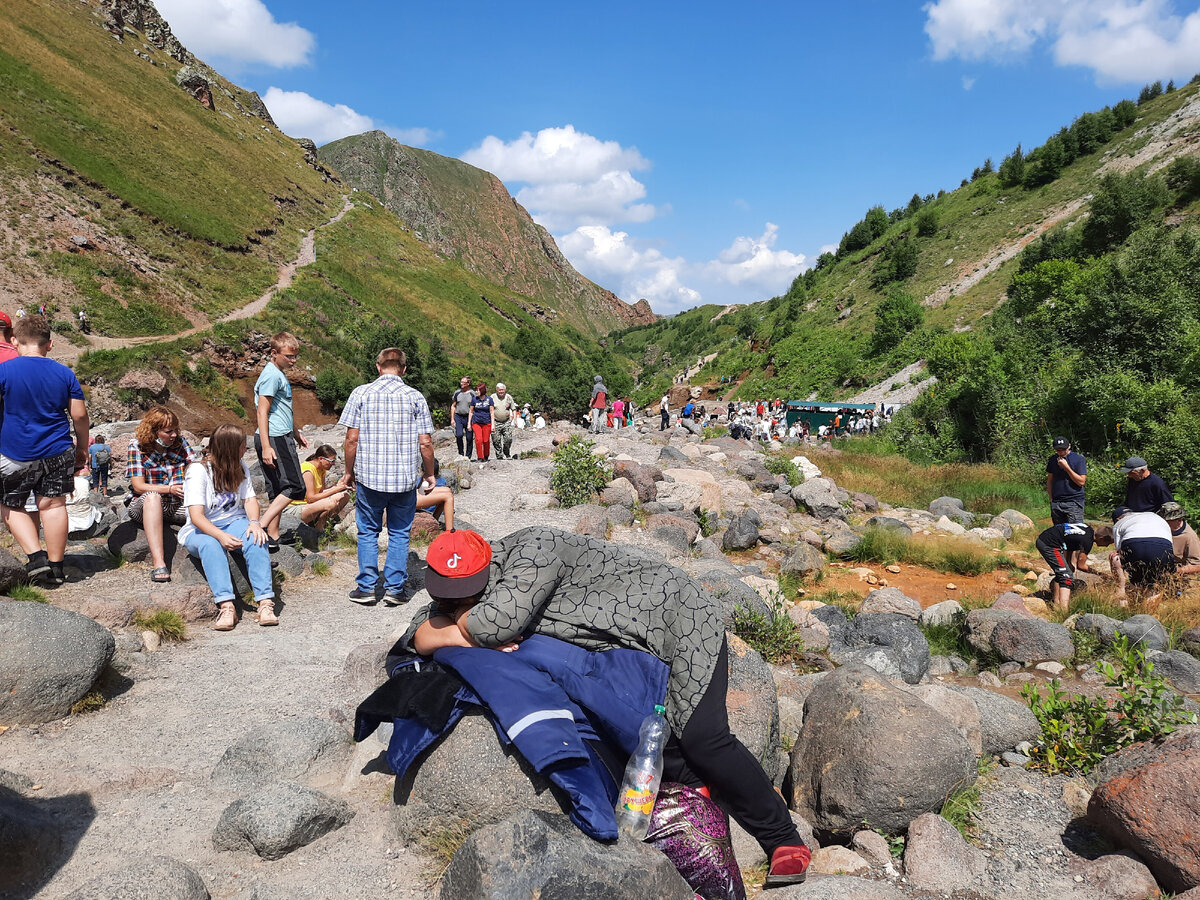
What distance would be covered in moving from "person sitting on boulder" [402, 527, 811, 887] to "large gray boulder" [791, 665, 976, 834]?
72 cm

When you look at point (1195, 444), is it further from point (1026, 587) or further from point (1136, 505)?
point (1136, 505)

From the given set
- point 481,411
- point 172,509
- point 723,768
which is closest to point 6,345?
point 172,509

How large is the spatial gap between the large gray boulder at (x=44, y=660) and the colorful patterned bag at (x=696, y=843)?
3.33 meters

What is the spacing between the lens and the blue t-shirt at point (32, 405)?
499cm

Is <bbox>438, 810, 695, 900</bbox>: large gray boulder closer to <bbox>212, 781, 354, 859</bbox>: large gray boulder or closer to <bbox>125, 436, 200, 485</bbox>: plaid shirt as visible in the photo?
<bbox>212, 781, 354, 859</bbox>: large gray boulder

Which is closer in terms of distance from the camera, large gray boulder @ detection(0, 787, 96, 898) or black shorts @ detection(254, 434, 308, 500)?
large gray boulder @ detection(0, 787, 96, 898)

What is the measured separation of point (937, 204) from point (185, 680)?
251ft

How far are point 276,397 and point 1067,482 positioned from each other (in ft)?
31.5

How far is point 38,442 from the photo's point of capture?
16.8 ft

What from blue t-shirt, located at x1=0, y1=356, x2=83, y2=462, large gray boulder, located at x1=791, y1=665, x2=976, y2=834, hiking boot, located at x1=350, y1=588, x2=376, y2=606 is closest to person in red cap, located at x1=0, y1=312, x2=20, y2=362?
blue t-shirt, located at x1=0, y1=356, x2=83, y2=462

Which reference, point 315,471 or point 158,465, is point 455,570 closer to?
point 158,465

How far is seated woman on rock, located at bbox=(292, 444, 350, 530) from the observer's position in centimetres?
783

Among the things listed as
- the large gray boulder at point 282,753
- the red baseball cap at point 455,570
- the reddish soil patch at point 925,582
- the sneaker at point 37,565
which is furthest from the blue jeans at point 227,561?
the reddish soil patch at point 925,582

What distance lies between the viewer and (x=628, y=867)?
8.01 ft
